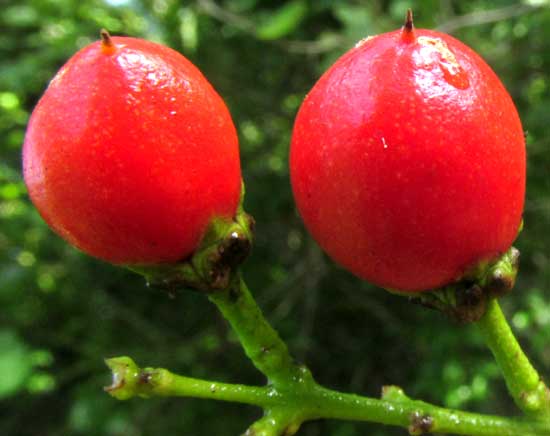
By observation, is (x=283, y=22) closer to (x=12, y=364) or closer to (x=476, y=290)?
(x=12, y=364)

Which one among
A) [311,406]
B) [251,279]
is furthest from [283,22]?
[311,406]

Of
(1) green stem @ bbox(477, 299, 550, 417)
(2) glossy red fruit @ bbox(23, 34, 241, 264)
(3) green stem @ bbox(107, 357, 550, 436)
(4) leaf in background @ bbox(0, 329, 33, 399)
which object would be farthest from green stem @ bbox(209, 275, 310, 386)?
(4) leaf in background @ bbox(0, 329, 33, 399)

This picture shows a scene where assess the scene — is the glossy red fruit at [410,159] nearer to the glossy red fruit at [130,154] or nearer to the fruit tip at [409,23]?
the fruit tip at [409,23]

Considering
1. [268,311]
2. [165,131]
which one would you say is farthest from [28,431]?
[165,131]

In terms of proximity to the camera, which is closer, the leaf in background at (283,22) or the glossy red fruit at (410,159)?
the glossy red fruit at (410,159)

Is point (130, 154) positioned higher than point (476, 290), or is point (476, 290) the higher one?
point (130, 154)

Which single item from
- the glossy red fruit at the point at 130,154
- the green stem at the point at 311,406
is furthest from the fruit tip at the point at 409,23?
the green stem at the point at 311,406

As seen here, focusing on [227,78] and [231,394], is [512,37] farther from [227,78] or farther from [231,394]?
[231,394]
